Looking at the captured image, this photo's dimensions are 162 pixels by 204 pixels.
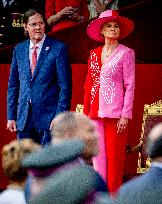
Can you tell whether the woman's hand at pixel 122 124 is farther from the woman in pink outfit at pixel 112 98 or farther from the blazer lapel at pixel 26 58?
the blazer lapel at pixel 26 58

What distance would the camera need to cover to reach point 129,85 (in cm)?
623

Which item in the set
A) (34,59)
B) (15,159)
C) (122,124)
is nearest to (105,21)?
(34,59)

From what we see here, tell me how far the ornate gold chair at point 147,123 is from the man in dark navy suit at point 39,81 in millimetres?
1113

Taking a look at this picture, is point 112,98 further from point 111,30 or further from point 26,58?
point 26,58

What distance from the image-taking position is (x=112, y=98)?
629cm

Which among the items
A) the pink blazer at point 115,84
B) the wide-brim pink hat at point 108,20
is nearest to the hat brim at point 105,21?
the wide-brim pink hat at point 108,20

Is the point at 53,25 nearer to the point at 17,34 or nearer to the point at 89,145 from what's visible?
the point at 17,34

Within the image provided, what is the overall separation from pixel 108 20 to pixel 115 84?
0.55 meters

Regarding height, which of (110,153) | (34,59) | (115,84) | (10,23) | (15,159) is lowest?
(110,153)

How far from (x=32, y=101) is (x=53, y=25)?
7.17 feet

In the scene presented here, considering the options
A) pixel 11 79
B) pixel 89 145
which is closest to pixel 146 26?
pixel 11 79

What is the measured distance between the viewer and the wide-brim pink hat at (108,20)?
6422 millimetres

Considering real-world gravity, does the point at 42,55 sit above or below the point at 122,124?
above

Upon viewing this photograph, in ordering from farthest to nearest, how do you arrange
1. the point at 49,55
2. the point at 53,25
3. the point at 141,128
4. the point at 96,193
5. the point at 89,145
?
the point at 53,25 < the point at 141,128 < the point at 49,55 < the point at 89,145 < the point at 96,193
